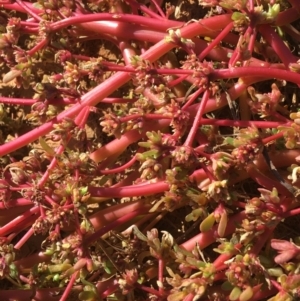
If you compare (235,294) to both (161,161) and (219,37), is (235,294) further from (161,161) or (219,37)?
(219,37)

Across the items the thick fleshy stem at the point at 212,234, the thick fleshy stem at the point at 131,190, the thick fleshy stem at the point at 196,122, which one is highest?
the thick fleshy stem at the point at 196,122

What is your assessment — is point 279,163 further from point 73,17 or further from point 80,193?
point 73,17

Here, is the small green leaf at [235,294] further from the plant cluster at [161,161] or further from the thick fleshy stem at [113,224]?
the thick fleshy stem at [113,224]

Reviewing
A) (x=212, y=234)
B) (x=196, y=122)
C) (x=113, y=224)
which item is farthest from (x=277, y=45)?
(x=113, y=224)

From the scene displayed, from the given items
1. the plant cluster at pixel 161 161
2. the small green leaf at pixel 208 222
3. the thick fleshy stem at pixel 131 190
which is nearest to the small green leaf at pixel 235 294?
the plant cluster at pixel 161 161

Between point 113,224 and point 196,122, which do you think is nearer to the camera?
point 196,122

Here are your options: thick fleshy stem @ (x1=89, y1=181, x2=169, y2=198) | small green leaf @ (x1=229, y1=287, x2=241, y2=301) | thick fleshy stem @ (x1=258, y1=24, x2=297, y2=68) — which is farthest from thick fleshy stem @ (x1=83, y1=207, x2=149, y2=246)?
thick fleshy stem @ (x1=258, y1=24, x2=297, y2=68)

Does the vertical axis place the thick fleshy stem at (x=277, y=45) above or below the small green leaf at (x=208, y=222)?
above

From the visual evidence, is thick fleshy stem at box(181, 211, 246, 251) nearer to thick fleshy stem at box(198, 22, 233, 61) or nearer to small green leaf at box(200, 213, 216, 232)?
small green leaf at box(200, 213, 216, 232)

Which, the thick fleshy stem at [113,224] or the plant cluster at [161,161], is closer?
the plant cluster at [161,161]
